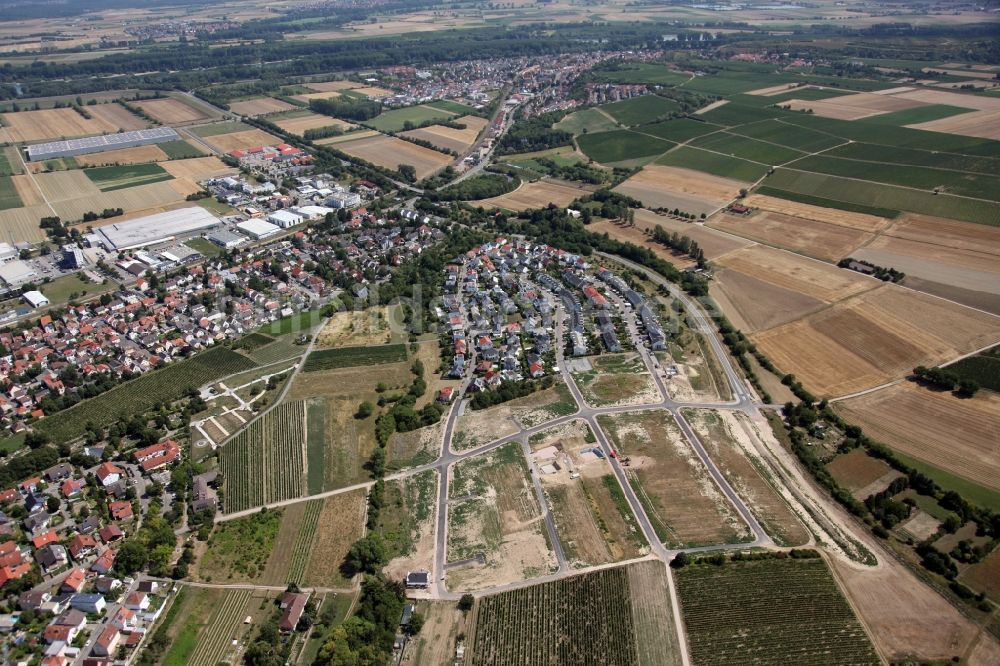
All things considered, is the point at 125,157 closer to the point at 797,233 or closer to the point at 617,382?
the point at 617,382

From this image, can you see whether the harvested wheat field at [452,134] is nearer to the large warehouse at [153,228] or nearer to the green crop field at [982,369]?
the large warehouse at [153,228]

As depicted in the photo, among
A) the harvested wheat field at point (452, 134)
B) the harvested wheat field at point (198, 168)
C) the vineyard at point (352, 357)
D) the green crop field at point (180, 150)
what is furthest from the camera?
the harvested wheat field at point (452, 134)

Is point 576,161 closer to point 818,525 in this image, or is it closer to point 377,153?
point 377,153

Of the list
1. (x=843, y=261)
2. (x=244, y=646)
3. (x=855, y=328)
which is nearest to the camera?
(x=244, y=646)

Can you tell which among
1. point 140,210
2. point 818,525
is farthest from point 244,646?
point 140,210

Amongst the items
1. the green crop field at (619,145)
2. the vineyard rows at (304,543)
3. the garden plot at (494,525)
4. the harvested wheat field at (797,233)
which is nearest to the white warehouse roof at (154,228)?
the vineyard rows at (304,543)

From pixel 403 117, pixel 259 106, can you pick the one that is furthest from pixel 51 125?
pixel 403 117

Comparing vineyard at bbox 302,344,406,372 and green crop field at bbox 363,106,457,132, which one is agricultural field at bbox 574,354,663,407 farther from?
green crop field at bbox 363,106,457,132

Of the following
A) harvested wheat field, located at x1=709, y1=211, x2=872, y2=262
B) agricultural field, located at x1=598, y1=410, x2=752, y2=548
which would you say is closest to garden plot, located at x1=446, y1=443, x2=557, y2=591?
agricultural field, located at x1=598, y1=410, x2=752, y2=548
